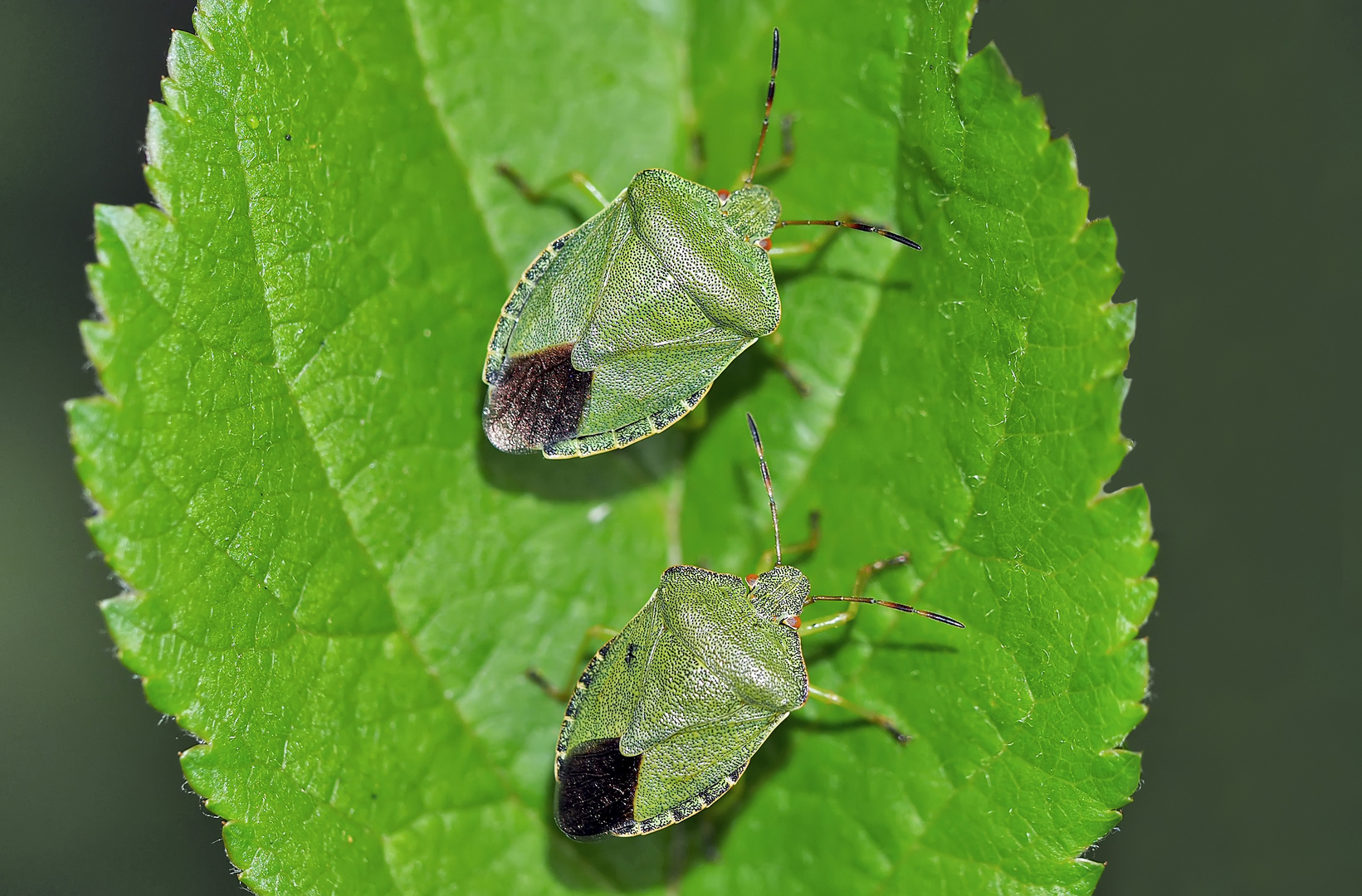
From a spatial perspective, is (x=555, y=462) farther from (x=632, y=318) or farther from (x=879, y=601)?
(x=879, y=601)

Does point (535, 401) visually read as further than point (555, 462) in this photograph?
No

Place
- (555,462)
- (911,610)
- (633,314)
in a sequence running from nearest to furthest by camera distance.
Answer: (911,610), (633,314), (555,462)

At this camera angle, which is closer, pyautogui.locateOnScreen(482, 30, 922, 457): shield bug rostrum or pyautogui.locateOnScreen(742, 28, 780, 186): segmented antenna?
pyautogui.locateOnScreen(742, 28, 780, 186): segmented antenna

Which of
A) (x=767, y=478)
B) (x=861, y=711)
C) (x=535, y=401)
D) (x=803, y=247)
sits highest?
(x=803, y=247)

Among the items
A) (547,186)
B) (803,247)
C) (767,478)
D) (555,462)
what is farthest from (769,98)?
(555,462)

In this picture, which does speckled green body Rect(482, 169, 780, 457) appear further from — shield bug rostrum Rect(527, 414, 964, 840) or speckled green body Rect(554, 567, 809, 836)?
speckled green body Rect(554, 567, 809, 836)

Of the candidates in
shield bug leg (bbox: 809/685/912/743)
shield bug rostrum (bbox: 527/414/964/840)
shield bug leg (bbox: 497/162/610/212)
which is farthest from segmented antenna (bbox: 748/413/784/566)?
shield bug leg (bbox: 497/162/610/212)

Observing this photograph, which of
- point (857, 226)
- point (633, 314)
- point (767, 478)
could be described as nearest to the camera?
point (857, 226)
